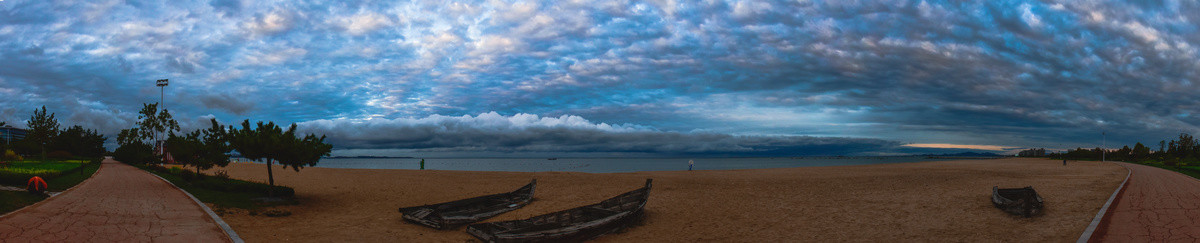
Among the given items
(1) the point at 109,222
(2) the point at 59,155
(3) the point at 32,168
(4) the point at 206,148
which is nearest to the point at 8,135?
(2) the point at 59,155

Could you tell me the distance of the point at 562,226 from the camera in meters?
13.4

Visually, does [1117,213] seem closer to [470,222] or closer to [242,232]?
[470,222]

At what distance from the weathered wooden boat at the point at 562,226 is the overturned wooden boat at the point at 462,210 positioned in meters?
1.63

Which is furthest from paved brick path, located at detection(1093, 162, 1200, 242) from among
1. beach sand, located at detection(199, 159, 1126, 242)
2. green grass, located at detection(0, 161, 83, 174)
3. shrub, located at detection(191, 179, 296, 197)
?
green grass, located at detection(0, 161, 83, 174)

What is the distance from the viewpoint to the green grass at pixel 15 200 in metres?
12.9

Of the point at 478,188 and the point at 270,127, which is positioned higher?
the point at 270,127

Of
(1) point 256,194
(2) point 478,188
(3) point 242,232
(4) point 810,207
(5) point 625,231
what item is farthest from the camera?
(2) point 478,188

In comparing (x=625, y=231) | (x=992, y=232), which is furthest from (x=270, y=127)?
(x=992, y=232)

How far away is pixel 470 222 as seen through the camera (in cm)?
1548

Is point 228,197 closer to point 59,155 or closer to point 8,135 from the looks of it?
point 59,155

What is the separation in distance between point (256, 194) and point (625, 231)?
50.3 ft

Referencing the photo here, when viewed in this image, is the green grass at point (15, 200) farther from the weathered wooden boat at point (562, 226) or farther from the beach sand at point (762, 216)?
the weathered wooden boat at point (562, 226)

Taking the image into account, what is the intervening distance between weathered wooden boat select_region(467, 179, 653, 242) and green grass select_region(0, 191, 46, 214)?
11.6 m

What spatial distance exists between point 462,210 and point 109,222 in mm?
8503
